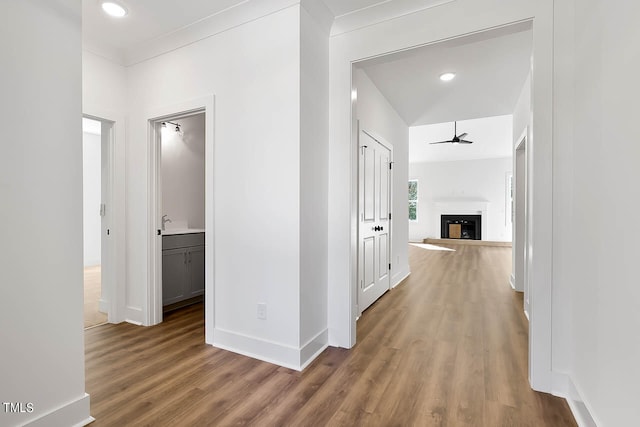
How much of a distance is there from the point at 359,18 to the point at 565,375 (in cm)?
289

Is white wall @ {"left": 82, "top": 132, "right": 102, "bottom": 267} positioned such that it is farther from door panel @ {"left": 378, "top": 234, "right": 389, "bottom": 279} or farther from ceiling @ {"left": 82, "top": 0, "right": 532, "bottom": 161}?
door panel @ {"left": 378, "top": 234, "right": 389, "bottom": 279}

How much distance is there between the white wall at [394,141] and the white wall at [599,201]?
75.6 inches

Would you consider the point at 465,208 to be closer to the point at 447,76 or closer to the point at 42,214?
the point at 447,76

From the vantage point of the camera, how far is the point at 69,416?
5.26 feet

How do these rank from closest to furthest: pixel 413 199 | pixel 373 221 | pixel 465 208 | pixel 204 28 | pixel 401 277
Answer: pixel 204 28 < pixel 373 221 < pixel 401 277 < pixel 465 208 < pixel 413 199

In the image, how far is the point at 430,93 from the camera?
13.3 feet

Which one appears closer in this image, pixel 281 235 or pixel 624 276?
pixel 624 276

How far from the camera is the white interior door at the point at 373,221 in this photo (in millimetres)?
3523

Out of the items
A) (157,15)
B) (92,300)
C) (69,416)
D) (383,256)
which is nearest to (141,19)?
(157,15)

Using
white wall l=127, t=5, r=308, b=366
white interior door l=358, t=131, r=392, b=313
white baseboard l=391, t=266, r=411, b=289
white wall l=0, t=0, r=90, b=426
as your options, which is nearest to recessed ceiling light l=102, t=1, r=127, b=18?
white wall l=127, t=5, r=308, b=366

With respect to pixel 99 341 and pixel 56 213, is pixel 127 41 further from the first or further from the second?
pixel 99 341

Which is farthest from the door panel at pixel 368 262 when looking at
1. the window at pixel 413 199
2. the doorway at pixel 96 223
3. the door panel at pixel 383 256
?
the window at pixel 413 199

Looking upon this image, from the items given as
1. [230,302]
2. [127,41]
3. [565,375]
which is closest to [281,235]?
[230,302]

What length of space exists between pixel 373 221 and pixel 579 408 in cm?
251
